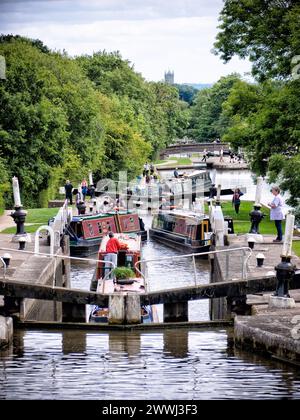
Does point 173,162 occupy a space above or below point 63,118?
below

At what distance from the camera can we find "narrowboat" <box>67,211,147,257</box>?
4956 centimetres

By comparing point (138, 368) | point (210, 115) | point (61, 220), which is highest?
point (210, 115)

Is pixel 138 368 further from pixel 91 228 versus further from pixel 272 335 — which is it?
pixel 91 228

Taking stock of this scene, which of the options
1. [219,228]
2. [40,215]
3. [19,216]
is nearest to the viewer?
[19,216]

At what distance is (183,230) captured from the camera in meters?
51.8

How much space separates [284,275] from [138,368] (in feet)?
16.5

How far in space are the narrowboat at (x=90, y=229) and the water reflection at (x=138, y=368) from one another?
23201mm

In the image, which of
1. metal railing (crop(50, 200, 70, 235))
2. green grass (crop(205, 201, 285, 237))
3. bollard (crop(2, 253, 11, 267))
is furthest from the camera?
green grass (crop(205, 201, 285, 237))

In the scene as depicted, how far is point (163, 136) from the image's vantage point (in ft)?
424

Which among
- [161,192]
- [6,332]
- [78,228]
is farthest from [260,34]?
[6,332]

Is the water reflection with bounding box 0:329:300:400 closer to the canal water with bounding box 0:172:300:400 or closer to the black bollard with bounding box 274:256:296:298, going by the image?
the canal water with bounding box 0:172:300:400

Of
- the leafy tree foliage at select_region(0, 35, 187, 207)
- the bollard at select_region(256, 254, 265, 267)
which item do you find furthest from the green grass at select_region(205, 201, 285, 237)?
the bollard at select_region(256, 254, 265, 267)

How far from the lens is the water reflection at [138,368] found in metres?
19.6

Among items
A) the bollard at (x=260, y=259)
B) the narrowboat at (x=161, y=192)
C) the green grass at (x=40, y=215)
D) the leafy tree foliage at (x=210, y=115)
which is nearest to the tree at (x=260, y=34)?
the green grass at (x=40, y=215)
